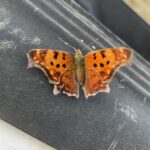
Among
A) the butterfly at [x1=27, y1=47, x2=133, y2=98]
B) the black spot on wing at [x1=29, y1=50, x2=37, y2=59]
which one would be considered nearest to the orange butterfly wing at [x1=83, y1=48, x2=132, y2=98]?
the butterfly at [x1=27, y1=47, x2=133, y2=98]

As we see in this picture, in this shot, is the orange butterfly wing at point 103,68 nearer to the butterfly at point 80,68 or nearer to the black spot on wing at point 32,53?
the butterfly at point 80,68

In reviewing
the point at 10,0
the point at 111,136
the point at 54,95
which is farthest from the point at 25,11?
the point at 111,136

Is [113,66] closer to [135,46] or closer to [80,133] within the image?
[80,133]

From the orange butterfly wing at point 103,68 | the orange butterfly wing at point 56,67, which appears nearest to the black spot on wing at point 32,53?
the orange butterfly wing at point 56,67

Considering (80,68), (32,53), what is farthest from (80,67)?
(32,53)

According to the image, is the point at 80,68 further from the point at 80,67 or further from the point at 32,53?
the point at 32,53

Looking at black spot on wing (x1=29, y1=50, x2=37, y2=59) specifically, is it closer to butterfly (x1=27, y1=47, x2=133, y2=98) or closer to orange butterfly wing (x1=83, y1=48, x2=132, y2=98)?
butterfly (x1=27, y1=47, x2=133, y2=98)
